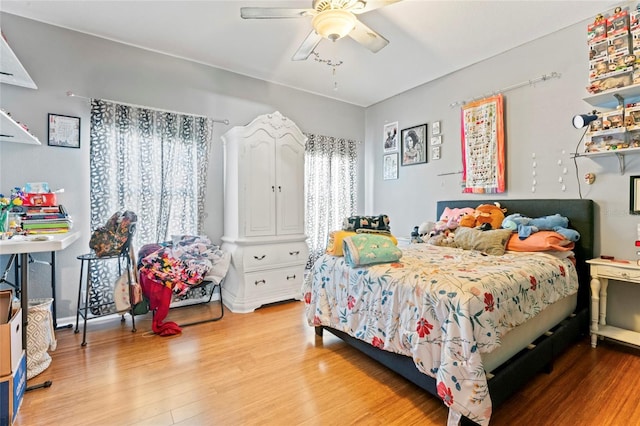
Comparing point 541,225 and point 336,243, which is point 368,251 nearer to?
point 336,243

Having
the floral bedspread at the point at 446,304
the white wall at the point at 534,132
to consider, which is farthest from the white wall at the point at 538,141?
the floral bedspread at the point at 446,304

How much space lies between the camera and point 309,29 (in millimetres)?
2777

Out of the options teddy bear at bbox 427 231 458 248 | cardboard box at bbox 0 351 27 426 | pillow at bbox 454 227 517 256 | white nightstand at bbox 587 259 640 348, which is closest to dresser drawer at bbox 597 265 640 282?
white nightstand at bbox 587 259 640 348

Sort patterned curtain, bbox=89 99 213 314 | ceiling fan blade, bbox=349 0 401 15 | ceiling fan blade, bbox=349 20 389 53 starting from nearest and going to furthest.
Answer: ceiling fan blade, bbox=349 0 401 15, ceiling fan blade, bbox=349 20 389 53, patterned curtain, bbox=89 99 213 314

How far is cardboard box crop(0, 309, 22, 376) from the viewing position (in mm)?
1468

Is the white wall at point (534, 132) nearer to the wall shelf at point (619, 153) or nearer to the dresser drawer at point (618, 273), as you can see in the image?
the wall shelf at point (619, 153)

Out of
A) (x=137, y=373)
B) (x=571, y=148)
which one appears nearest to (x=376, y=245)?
(x=137, y=373)

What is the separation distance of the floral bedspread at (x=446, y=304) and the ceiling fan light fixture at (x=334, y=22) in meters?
1.62

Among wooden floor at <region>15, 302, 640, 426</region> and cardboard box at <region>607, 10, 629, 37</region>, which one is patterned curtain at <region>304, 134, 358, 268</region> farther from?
cardboard box at <region>607, 10, 629, 37</region>

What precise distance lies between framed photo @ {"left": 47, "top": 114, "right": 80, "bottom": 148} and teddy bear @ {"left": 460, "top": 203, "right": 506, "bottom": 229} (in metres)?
3.87

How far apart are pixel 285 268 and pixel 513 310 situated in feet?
7.78

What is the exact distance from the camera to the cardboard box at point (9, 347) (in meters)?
1.47

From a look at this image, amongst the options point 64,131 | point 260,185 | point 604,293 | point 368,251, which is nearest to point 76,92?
point 64,131

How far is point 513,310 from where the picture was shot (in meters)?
1.65
